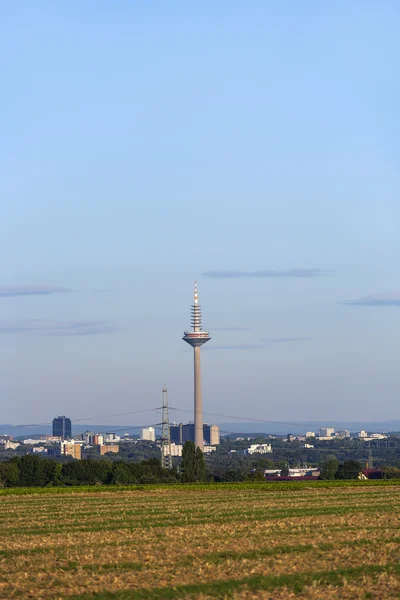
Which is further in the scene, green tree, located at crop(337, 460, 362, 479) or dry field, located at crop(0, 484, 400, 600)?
green tree, located at crop(337, 460, 362, 479)

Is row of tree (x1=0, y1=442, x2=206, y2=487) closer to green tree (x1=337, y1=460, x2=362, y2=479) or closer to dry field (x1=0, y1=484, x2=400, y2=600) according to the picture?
green tree (x1=337, y1=460, x2=362, y2=479)

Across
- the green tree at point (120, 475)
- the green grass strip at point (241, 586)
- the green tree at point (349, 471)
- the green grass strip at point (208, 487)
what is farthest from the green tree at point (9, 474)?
the green grass strip at point (241, 586)

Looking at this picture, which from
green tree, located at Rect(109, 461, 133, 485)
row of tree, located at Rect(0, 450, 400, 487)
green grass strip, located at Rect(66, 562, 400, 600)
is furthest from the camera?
row of tree, located at Rect(0, 450, 400, 487)

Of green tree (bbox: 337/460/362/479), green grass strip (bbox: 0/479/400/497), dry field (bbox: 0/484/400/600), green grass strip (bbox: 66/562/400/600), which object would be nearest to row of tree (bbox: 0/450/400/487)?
green tree (bbox: 337/460/362/479)

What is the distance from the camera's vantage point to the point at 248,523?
1539 inches

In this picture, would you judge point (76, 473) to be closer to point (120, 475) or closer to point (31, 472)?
point (31, 472)

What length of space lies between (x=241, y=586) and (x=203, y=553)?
5445 mm

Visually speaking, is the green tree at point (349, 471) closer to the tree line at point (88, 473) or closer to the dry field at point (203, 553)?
the tree line at point (88, 473)

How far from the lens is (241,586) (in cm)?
2408

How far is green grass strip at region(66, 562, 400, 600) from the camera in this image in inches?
917

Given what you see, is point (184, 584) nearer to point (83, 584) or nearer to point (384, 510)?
point (83, 584)

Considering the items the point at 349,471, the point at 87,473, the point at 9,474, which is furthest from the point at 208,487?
the point at 349,471

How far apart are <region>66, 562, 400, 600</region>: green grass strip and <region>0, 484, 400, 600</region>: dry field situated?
0.09 feet

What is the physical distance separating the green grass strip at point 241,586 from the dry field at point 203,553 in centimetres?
3
